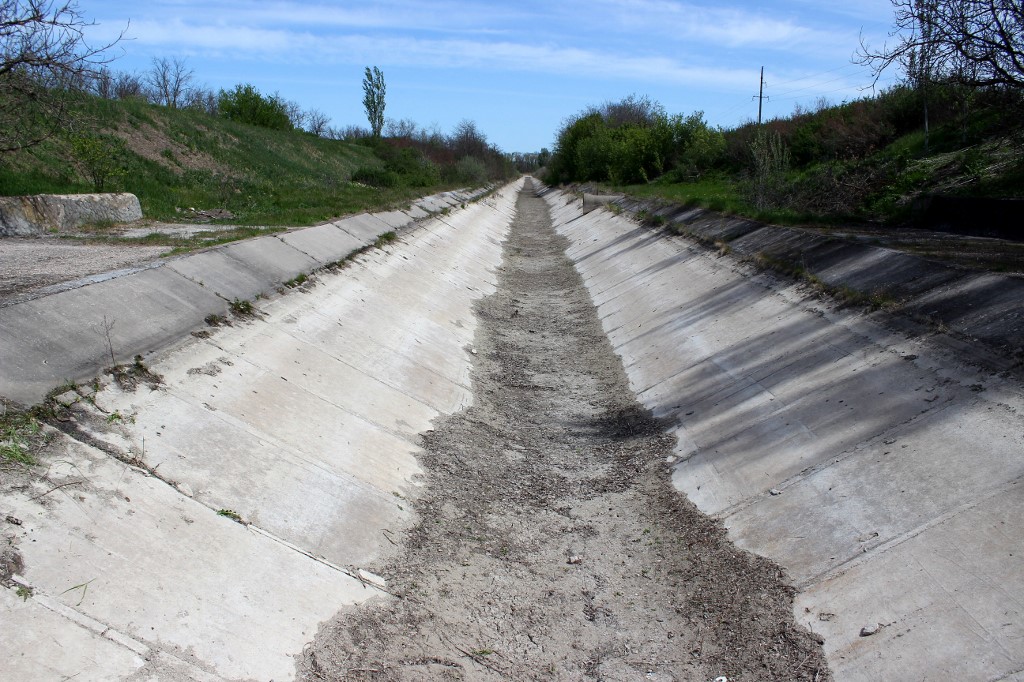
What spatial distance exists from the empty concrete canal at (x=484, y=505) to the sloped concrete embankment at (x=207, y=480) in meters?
0.02

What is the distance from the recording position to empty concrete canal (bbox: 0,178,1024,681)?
16.5ft

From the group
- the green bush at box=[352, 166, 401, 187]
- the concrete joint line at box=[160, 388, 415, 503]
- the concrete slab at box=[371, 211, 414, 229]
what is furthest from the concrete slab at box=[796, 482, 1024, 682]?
the green bush at box=[352, 166, 401, 187]

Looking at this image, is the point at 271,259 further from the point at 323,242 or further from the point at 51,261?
the point at 51,261

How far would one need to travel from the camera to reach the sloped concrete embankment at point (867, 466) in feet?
16.7

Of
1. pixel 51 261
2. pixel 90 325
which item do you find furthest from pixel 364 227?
Answer: pixel 90 325

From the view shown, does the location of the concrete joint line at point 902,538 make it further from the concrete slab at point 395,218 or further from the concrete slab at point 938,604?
the concrete slab at point 395,218

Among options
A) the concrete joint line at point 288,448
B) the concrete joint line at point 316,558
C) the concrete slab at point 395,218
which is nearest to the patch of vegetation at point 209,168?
the concrete slab at point 395,218

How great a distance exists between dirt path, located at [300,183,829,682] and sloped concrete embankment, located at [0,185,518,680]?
381 mm

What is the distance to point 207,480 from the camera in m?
6.55

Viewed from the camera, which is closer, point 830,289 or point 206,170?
point 830,289

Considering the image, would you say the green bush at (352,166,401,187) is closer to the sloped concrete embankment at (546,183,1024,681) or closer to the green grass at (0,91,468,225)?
the green grass at (0,91,468,225)

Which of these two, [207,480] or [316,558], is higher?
[207,480]

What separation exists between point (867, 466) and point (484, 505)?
3500 mm

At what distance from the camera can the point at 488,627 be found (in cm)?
620
